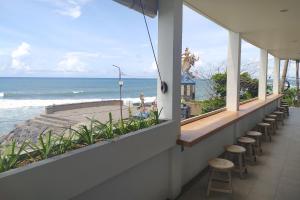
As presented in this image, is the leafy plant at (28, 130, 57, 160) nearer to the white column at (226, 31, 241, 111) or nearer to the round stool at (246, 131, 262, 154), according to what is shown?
the round stool at (246, 131, 262, 154)

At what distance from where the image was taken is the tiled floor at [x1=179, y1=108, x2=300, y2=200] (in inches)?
119

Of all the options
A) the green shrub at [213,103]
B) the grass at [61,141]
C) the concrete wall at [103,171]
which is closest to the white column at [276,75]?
the green shrub at [213,103]

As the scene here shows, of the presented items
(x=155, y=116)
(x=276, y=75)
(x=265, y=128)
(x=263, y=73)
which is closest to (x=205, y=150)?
(x=155, y=116)

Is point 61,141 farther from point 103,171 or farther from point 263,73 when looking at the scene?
point 263,73

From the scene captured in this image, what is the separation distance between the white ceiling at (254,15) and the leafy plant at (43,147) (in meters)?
2.44

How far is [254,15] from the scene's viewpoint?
149 inches

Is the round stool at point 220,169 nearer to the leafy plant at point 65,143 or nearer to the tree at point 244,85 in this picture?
the leafy plant at point 65,143

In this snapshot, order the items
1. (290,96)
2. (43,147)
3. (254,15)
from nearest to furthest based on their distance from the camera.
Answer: (43,147) < (254,15) < (290,96)

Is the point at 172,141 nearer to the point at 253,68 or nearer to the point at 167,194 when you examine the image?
the point at 167,194

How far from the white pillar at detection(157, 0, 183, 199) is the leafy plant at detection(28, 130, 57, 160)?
1.43 metres

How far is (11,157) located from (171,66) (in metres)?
1.79

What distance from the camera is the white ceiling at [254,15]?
126 inches

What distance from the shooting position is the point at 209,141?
13.0ft

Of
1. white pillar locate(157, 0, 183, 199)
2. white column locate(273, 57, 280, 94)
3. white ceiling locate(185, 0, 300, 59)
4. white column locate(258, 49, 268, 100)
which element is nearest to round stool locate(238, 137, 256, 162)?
white pillar locate(157, 0, 183, 199)
